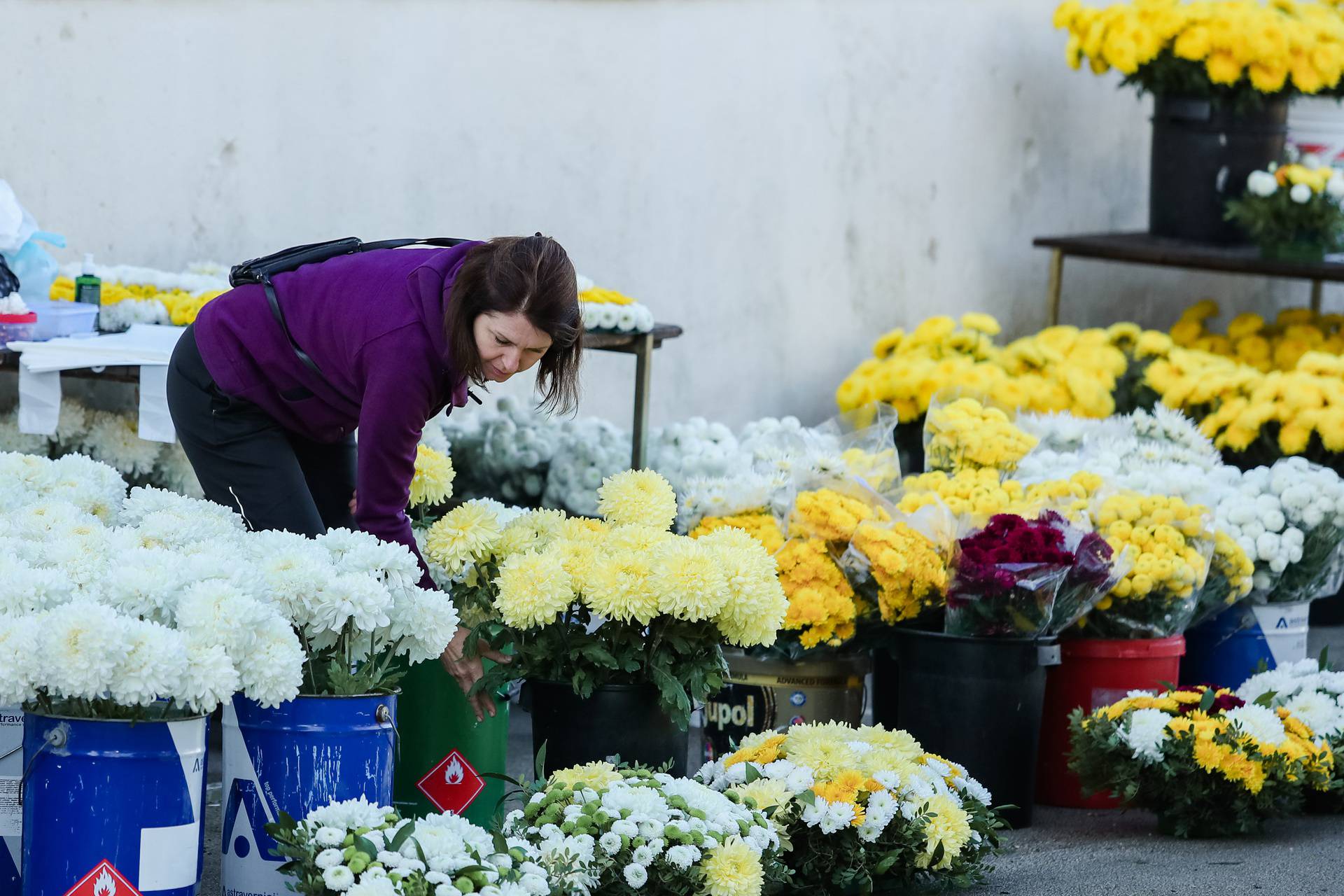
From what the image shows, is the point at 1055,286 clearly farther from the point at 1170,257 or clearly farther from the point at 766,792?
the point at 766,792

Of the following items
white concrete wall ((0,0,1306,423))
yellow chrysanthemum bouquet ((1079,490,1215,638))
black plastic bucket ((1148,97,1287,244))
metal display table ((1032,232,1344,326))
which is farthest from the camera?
black plastic bucket ((1148,97,1287,244))

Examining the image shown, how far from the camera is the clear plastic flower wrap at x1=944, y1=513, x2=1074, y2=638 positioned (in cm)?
402

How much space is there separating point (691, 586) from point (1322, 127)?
580cm

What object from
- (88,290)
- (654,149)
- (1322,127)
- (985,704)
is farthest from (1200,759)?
(1322,127)

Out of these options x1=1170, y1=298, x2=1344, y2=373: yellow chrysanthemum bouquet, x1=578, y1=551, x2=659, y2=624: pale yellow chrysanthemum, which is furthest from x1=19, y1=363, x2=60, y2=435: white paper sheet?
x1=1170, y1=298, x2=1344, y2=373: yellow chrysanthemum bouquet

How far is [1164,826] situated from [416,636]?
212 centimetres

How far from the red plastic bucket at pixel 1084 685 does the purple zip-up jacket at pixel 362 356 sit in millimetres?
1846

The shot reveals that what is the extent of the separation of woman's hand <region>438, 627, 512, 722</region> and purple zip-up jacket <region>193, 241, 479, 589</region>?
0.45 feet

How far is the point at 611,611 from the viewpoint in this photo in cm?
316

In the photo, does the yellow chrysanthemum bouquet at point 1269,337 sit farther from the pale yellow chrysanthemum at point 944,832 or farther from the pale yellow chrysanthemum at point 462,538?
the pale yellow chrysanthemum at point 462,538

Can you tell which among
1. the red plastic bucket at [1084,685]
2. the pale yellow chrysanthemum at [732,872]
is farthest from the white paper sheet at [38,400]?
the red plastic bucket at [1084,685]

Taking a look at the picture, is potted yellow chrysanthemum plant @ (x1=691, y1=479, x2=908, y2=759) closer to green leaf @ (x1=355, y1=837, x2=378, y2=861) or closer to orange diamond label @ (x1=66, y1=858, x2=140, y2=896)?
green leaf @ (x1=355, y1=837, x2=378, y2=861)

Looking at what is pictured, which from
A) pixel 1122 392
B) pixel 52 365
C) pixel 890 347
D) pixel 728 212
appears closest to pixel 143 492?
pixel 52 365

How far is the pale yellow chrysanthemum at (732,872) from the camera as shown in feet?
9.59
